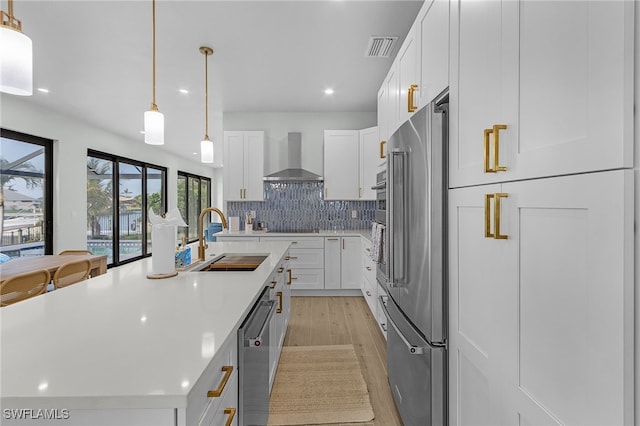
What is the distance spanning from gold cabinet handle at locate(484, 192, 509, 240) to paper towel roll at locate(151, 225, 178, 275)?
1.41 m

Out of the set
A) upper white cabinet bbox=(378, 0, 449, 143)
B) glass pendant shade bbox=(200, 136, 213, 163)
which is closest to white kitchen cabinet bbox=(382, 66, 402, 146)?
upper white cabinet bbox=(378, 0, 449, 143)

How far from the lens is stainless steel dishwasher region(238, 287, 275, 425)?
46.5 inches

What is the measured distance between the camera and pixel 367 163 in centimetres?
469

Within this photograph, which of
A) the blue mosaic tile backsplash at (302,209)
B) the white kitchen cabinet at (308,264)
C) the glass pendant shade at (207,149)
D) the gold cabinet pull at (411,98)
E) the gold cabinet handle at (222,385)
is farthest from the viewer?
the blue mosaic tile backsplash at (302,209)

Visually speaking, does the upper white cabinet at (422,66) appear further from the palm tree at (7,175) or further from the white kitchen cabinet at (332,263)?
the palm tree at (7,175)

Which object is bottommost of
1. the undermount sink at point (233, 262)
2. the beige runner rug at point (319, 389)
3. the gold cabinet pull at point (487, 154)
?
the beige runner rug at point (319, 389)

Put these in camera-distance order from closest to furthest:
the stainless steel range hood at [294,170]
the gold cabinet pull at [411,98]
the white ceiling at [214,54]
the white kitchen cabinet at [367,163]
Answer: the gold cabinet pull at [411,98] < the white ceiling at [214,54] < the white kitchen cabinet at [367,163] < the stainless steel range hood at [294,170]

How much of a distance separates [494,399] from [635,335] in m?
0.58

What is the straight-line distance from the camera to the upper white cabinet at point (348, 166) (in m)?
4.70

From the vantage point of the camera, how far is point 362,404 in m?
2.04

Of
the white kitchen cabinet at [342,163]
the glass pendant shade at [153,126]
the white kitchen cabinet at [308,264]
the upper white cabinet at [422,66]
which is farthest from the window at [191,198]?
the upper white cabinet at [422,66]

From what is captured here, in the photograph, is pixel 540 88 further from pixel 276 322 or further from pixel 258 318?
pixel 276 322

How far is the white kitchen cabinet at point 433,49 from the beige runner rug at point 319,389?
73.7 inches

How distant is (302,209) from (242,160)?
1178mm
